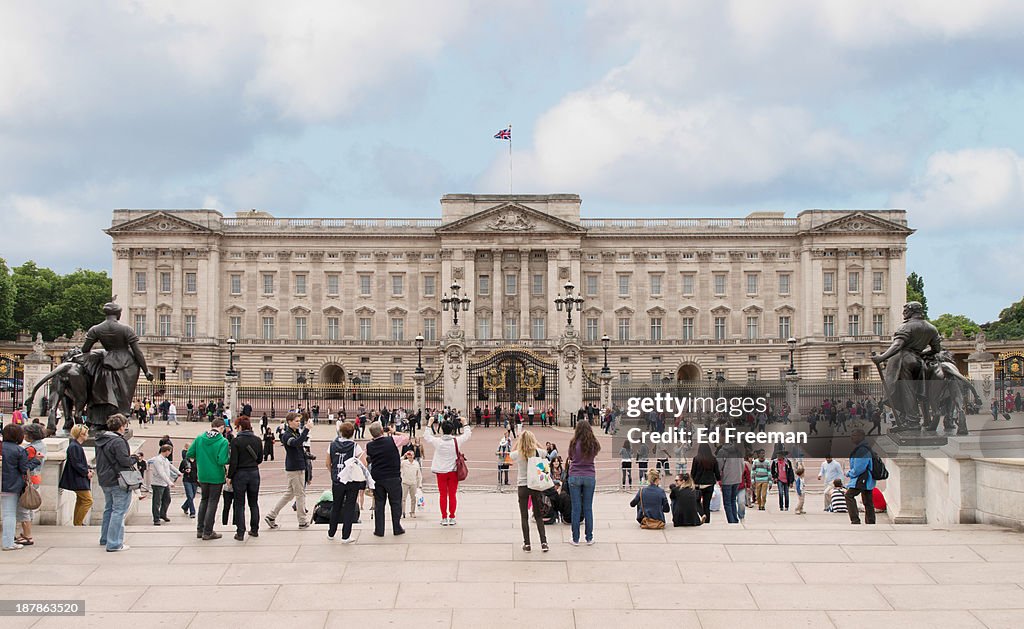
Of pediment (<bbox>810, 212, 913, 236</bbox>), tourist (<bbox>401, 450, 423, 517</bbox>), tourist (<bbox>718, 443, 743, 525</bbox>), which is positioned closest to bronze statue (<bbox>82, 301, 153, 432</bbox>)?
tourist (<bbox>401, 450, 423, 517</bbox>)

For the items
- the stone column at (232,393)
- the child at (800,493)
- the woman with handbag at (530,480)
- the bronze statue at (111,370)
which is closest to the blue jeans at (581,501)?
the woman with handbag at (530,480)

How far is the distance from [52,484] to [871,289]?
6886 centimetres

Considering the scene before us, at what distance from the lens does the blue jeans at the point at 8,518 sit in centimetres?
1153

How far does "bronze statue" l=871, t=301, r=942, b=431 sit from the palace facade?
56292 millimetres

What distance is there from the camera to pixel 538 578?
34.0 feet

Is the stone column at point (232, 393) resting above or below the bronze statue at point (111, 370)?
below

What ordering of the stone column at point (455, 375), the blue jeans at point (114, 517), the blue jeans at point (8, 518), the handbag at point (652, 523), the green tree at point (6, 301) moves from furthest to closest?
1. the green tree at point (6, 301)
2. the stone column at point (455, 375)
3. the handbag at point (652, 523)
4. the blue jeans at point (8, 518)
5. the blue jeans at point (114, 517)

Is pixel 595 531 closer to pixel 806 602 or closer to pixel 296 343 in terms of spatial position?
pixel 806 602

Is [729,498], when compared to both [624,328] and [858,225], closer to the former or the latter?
[624,328]

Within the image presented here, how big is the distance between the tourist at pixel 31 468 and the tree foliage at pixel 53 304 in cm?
8733

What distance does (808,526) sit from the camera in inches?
530

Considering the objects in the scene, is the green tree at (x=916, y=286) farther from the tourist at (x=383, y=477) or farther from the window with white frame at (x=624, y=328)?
the tourist at (x=383, y=477)

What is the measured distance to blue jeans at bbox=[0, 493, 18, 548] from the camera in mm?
11531

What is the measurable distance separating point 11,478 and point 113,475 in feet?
3.93
